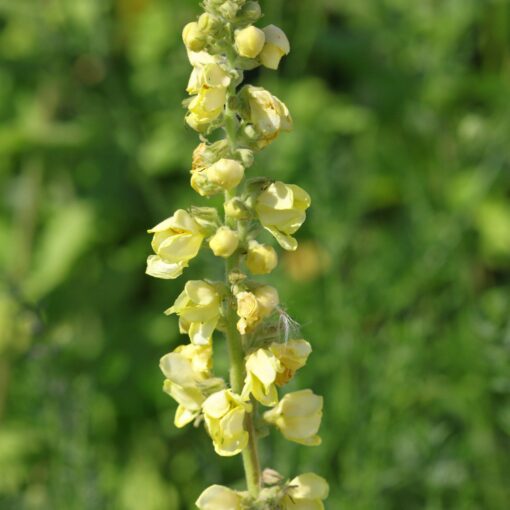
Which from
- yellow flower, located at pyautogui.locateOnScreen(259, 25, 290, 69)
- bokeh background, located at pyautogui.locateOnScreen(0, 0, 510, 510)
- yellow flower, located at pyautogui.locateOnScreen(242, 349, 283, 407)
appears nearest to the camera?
yellow flower, located at pyautogui.locateOnScreen(242, 349, 283, 407)

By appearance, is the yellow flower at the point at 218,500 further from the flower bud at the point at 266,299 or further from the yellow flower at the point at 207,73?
the yellow flower at the point at 207,73

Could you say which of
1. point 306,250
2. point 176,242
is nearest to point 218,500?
point 176,242

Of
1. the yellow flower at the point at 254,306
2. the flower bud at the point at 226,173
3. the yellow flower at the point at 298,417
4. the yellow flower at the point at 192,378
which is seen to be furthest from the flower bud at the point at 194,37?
the yellow flower at the point at 298,417

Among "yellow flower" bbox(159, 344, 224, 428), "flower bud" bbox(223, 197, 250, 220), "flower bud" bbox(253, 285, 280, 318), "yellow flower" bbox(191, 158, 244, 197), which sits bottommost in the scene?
"yellow flower" bbox(159, 344, 224, 428)

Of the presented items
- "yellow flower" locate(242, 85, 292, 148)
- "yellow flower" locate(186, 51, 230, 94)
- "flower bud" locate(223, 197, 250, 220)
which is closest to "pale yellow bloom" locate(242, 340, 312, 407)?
"flower bud" locate(223, 197, 250, 220)

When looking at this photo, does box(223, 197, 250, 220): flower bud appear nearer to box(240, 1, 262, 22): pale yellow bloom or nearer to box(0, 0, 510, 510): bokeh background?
box(240, 1, 262, 22): pale yellow bloom

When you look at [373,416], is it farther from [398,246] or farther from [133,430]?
[133,430]
